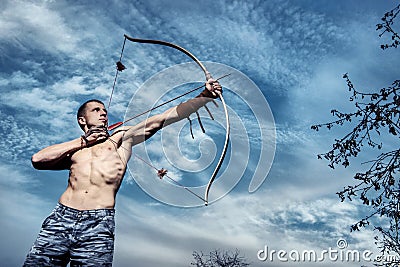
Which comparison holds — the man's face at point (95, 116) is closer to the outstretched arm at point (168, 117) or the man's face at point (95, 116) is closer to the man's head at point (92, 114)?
the man's head at point (92, 114)

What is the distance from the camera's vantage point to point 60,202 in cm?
371

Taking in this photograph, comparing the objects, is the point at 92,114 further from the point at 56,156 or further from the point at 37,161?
the point at 37,161

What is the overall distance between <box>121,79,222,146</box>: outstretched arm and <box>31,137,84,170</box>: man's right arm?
0.55 metres

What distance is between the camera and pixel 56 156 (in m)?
3.94

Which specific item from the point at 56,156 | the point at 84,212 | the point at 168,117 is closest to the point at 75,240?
the point at 84,212

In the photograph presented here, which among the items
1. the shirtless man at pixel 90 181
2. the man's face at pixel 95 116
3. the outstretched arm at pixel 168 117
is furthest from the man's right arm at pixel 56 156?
the outstretched arm at pixel 168 117

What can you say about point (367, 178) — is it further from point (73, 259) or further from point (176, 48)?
point (73, 259)

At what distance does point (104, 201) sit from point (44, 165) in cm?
86

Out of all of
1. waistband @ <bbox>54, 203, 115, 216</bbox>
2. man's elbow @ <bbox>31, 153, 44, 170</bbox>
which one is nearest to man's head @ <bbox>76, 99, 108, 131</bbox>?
man's elbow @ <bbox>31, 153, 44, 170</bbox>

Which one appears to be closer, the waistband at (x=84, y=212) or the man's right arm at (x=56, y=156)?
the waistband at (x=84, y=212)

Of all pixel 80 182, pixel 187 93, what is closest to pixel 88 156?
pixel 80 182

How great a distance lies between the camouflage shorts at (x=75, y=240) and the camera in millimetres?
3355

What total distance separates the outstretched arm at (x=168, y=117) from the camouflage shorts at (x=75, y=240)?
3.32 ft

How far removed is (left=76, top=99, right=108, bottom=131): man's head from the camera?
429 centimetres
